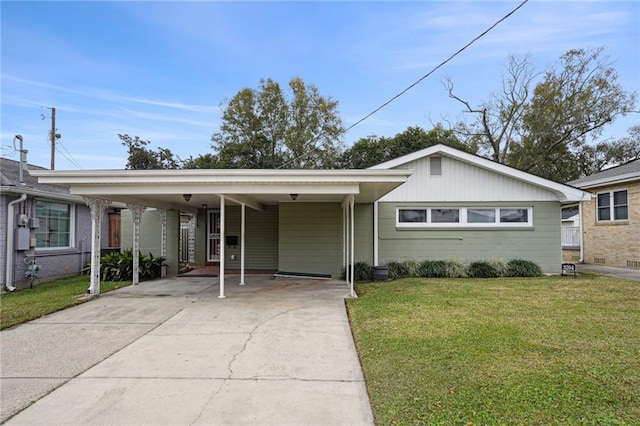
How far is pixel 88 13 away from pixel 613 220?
1841 centimetres

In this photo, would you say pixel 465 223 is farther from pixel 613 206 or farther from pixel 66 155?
pixel 66 155

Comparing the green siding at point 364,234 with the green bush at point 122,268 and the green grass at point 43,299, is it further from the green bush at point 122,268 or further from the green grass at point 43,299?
the green grass at point 43,299

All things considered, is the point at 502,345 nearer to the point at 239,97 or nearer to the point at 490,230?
the point at 490,230

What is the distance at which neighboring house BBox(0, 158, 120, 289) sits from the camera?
941 centimetres

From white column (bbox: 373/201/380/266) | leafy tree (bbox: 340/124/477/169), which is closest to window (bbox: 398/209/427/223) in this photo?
white column (bbox: 373/201/380/266)

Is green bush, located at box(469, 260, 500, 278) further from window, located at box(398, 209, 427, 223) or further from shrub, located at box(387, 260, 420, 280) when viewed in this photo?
window, located at box(398, 209, 427, 223)

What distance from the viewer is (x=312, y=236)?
1141 centimetres

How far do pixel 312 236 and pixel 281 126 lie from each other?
19.0 m

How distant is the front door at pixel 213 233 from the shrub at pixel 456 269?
8.20 meters

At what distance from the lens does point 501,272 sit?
11.1 m

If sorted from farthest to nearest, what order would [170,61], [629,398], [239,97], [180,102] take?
[239,97], [180,102], [170,61], [629,398]

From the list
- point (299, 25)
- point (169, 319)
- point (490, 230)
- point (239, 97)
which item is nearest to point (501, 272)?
point (490, 230)

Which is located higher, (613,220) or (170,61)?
(170,61)

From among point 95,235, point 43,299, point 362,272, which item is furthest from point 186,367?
point 362,272
